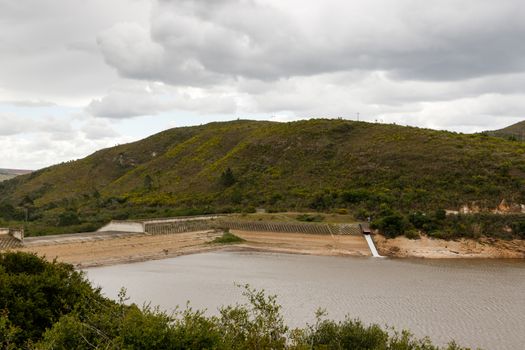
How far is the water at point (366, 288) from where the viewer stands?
822 inches

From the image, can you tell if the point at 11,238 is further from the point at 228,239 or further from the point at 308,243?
the point at 308,243

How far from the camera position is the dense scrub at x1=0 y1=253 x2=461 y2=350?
10.8 m

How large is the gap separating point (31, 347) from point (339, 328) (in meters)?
8.20

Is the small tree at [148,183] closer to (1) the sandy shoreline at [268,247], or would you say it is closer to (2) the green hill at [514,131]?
(1) the sandy shoreline at [268,247]

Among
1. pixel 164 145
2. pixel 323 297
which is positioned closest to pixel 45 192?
pixel 164 145

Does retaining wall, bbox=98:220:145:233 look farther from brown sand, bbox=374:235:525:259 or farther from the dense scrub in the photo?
the dense scrub

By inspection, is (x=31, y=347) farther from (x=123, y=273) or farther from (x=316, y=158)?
(x=316, y=158)

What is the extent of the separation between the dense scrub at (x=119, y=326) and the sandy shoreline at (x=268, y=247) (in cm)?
1955

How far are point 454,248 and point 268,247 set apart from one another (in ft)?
47.5

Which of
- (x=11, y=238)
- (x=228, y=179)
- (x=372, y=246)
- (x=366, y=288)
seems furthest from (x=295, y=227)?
(x=11, y=238)

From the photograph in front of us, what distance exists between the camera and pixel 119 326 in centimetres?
1134

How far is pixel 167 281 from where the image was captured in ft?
94.4

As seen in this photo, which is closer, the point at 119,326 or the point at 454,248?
the point at 119,326

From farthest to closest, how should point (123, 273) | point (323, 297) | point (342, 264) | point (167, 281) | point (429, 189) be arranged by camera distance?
point (429, 189), point (342, 264), point (123, 273), point (167, 281), point (323, 297)
